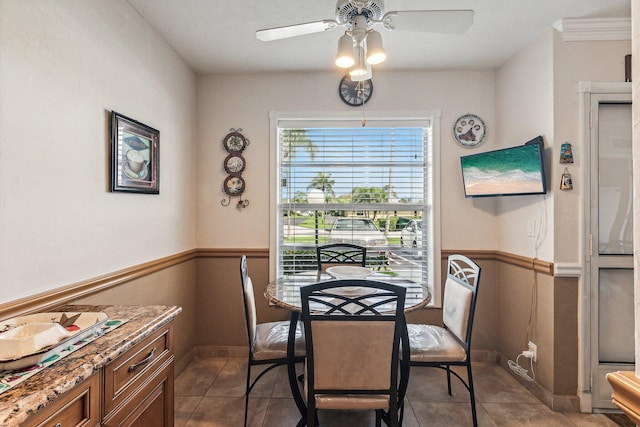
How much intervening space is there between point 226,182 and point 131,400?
2051 millimetres

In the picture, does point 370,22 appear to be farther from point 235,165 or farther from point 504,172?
point 235,165

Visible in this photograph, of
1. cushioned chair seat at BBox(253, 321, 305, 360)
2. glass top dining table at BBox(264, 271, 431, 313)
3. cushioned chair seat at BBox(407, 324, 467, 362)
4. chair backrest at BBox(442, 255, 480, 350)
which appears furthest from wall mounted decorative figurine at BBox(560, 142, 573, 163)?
cushioned chair seat at BBox(253, 321, 305, 360)

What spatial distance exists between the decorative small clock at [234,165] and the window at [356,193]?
327mm

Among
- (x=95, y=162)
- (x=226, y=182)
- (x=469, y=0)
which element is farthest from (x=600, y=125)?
(x=95, y=162)

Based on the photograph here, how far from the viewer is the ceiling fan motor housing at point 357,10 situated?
149cm

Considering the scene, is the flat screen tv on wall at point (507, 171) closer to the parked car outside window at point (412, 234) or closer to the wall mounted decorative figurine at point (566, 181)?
the wall mounted decorative figurine at point (566, 181)

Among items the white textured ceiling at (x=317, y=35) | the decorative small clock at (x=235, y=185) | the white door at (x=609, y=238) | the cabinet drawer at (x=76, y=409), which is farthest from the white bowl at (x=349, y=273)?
the white textured ceiling at (x=317, y=35)

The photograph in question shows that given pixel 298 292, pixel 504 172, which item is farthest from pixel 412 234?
pixel 298 292

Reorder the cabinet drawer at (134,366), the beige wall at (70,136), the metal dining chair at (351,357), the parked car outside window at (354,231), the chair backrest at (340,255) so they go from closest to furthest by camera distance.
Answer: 1. the cabinet drawer at (134,366)
2. the beige wall at (70,136)
3. the metal dining chair at (351,357)
4. the chair backrest at (340,255)
5. the parked car outside window at (354,231)

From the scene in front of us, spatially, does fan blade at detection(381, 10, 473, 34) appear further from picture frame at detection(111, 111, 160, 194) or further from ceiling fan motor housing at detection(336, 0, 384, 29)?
picture frame at detection(111, 111, 160, 194)

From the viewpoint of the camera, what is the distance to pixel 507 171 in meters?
2.43

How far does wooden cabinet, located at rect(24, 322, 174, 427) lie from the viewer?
88 cm

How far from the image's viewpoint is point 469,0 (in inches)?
76.2

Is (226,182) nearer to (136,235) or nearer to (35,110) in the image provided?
(136,235)
